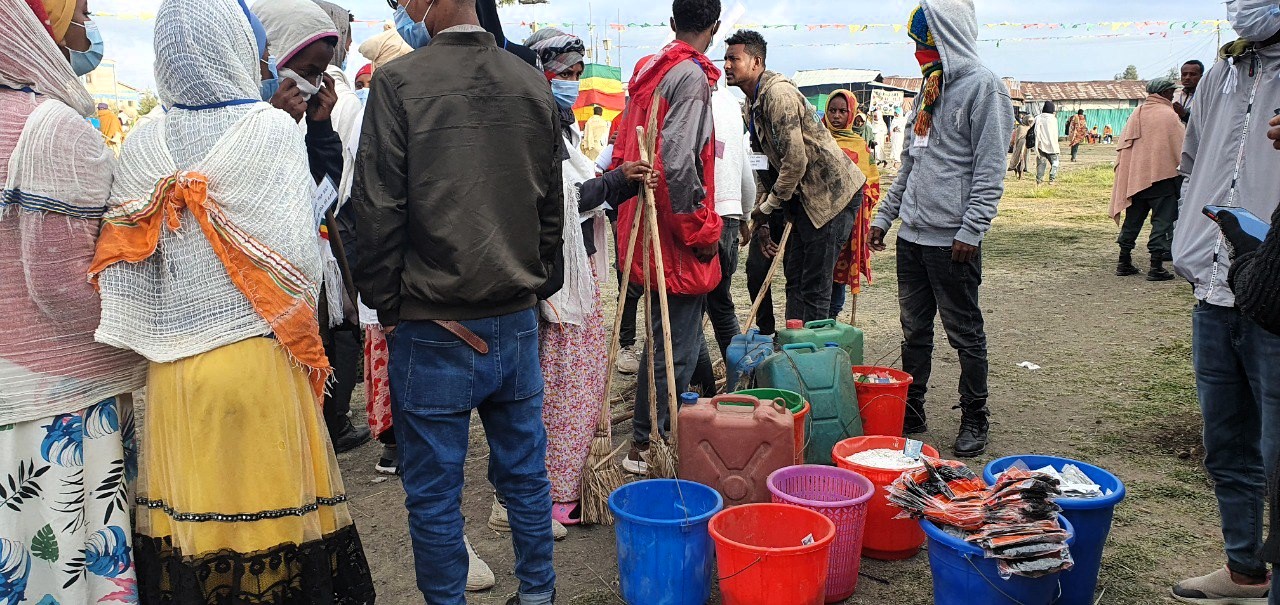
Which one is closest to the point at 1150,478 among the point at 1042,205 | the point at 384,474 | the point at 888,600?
the point at 888,600

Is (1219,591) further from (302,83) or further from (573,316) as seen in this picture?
(302,83)

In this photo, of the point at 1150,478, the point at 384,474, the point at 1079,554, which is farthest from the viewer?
the point at 384,474

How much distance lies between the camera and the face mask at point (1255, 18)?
2.40 meters

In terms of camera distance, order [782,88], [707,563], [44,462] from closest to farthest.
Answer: [44,462] < [707,563] < [782,88]

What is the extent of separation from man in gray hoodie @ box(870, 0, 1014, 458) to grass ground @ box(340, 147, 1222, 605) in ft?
2.21

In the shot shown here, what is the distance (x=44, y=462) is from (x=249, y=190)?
909 mm

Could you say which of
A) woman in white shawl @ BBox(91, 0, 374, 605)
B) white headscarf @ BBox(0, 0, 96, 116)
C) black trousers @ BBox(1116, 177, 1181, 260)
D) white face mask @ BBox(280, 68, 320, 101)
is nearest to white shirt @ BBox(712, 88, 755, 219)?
white face mask @ BBox(280, 68, 320, 101)

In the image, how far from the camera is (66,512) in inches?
86.1

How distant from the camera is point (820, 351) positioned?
3855mm

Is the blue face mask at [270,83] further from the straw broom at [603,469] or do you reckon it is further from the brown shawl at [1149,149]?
the brown shawl at [1149,149]

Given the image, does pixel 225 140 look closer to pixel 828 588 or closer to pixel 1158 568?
pixel 828 588

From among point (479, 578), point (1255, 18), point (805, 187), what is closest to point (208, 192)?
point (479, 578)

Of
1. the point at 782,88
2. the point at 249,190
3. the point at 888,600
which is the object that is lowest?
the point at 888,600

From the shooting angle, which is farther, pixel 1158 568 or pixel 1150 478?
pixel 1150 478
